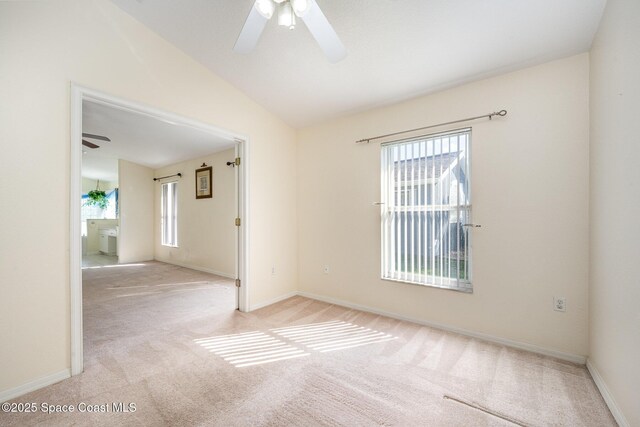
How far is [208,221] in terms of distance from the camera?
5109 mm

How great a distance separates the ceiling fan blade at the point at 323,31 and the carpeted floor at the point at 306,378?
2.21 m

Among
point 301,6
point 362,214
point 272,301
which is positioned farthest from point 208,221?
point 301,6

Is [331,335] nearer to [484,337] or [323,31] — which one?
[484,337]

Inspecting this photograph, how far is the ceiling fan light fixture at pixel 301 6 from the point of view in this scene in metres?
1.34

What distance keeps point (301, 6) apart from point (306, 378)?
2.27m

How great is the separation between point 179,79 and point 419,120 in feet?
7.77

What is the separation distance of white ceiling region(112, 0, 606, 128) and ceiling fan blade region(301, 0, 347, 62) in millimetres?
399

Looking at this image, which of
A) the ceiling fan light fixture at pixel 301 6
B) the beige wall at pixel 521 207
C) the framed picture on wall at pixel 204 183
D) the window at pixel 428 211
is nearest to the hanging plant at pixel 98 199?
the framed picture on wall at pixel 204 183

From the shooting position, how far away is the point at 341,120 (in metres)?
3.18

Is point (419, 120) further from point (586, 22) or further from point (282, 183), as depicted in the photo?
point (282, 183)

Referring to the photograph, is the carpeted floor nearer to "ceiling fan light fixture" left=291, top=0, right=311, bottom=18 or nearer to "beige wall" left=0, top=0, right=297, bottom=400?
"beige wall" left=0, top=0, right=297, bottom=400

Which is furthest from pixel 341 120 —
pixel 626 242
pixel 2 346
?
pixel 2 346

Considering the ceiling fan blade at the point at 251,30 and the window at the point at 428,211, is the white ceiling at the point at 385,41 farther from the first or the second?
the window at the point at 428,211

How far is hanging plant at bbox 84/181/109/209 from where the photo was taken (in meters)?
7.92
